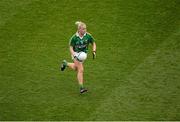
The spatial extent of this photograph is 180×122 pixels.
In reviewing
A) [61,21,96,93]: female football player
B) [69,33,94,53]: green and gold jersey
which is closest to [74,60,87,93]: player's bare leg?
[61,21,96,93]: female football player

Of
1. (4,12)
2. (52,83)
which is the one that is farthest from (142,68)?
(4,12)

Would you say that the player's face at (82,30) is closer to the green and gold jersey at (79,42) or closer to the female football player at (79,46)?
the female football player at (79,46)

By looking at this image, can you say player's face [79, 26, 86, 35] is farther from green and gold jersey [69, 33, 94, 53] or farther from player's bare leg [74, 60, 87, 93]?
player's bare leg [74, 60, 87, 93]

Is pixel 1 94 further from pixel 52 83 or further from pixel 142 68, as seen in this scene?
pixel 142 68

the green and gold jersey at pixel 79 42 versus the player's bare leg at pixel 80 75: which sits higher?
the green and gold jersey at pixel 79 42

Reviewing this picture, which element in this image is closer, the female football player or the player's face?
the player's face

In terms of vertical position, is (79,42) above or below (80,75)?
above

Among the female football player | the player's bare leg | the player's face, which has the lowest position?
the player's bare leg

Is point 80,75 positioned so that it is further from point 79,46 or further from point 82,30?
point 82,30

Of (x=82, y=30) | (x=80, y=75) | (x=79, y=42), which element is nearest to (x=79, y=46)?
(x=79, y=42)

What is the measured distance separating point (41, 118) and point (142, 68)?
3.56 m

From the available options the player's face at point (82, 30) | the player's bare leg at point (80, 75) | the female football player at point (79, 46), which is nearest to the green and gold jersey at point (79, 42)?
the female football player at point (79, 46)

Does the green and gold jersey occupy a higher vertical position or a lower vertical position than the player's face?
lower

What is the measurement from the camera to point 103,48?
48.7 ft
